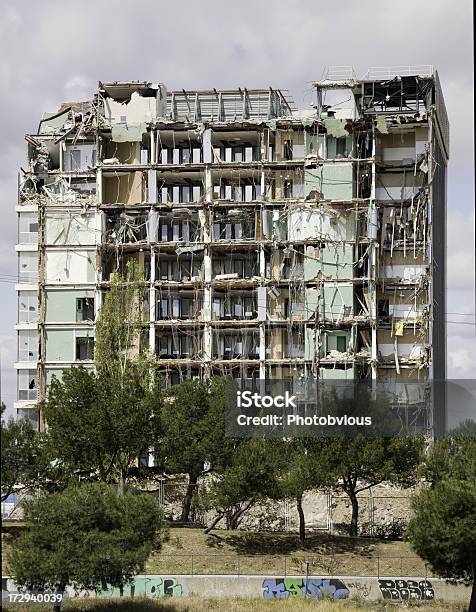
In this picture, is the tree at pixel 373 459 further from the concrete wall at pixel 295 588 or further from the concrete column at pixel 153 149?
the concrete column at pixel 153 149

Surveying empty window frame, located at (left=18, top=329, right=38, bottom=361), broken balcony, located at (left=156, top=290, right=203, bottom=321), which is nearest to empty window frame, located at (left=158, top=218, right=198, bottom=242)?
Result: broken balcony, located at (left=156, top=290, right=203, bottom=321)

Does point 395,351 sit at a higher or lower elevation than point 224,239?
lower

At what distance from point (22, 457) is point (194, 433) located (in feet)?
28.0

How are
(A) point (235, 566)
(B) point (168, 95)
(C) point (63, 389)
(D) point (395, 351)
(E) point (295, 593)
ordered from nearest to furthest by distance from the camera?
1. (E) point (295, 593)
2. (A) point (235, 566)
3. (C) point (63, 389)
4. (D) point (395, 351)
5. (B) point (168, 95)

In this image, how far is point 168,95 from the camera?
71.5 metres

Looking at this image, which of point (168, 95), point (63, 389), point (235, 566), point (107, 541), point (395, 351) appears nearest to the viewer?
point (107, 541)

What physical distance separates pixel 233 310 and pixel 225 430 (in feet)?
61.0

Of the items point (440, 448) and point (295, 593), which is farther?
point (440, 448)

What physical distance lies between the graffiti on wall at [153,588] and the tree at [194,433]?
7.58m

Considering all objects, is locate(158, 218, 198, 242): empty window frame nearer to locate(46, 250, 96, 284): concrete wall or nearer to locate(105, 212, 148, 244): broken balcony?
locate(105, 212, 148, 244): broken balcony

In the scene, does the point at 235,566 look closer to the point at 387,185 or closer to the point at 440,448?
the point at 440,448

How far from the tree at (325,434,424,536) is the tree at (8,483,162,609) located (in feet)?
44.2

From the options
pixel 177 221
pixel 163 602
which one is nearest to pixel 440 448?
pixel 163 602

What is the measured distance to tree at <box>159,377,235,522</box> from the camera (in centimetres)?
4966
